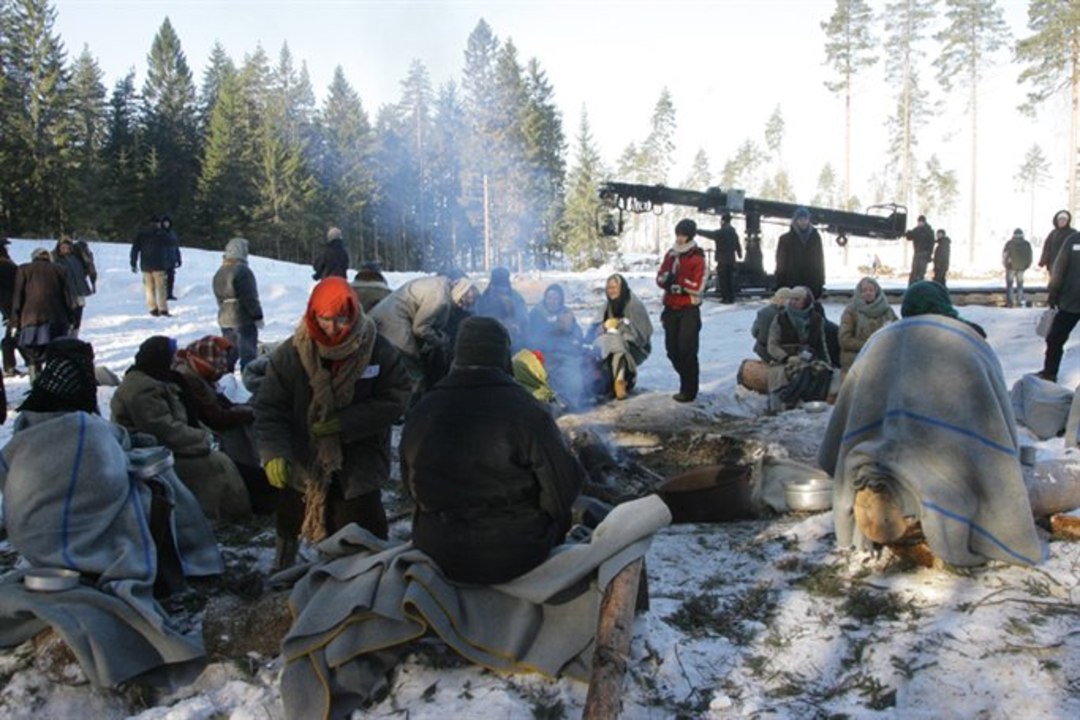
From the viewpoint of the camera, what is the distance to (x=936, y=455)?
12.7ft

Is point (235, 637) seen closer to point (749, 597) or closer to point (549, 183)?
point (749, 597)

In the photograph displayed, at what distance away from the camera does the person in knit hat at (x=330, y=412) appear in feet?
12.6

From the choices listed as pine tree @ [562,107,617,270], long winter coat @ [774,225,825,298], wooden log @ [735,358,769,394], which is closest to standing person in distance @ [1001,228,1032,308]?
long winter coat @ [774,225,825,298]

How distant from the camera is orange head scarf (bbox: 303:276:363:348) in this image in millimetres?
3772

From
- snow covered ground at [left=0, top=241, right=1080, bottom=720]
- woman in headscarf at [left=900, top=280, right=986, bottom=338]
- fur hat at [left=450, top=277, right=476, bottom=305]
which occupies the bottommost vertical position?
snow covered ground at [left=0, top=241, right=1080, bottom=720]

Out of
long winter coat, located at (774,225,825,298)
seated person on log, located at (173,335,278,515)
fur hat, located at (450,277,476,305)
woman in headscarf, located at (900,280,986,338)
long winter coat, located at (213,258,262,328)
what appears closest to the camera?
woman in headscarf, located at (900,280,986,338)

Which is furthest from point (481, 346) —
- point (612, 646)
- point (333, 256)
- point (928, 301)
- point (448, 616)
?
point (333, 256)

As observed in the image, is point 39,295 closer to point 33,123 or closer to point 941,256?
point 941,256

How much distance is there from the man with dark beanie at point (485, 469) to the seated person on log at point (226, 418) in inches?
103

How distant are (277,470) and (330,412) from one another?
0.39 m

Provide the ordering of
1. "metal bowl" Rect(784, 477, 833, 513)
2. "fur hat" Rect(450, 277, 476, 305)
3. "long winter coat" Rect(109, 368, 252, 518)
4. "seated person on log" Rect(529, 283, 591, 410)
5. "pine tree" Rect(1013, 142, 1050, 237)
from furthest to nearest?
1. "pine tree" Rect(1013, 142, 1050, 237)
2. "seated person on log" Rect(529, 283, 591, 410)
3. "fur hat" Rect(450, 277, 476, 305)
4. "metal bowl" Rect(784, 477, 833, 513)
5. "long winter coat" Rect(109, 368, 252, 518)

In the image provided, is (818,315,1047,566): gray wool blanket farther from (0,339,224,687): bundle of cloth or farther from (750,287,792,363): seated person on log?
(750,287,792,363): seated person on log

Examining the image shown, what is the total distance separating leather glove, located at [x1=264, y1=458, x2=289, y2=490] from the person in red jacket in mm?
5282

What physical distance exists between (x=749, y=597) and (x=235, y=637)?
2407 millimetres
